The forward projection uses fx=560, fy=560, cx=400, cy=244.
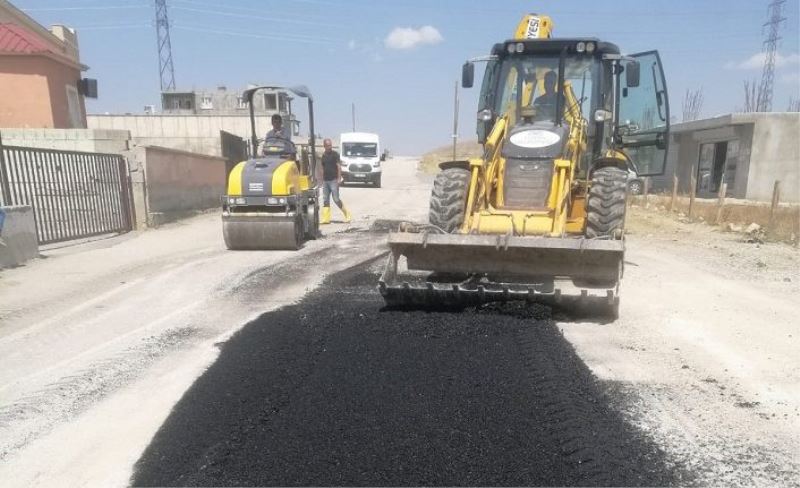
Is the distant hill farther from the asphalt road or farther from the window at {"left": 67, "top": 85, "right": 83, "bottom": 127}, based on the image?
the asphalt road

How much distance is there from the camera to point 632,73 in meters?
6.14

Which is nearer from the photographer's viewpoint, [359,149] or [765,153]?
[765,153]

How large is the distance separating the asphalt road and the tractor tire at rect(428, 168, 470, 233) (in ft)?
4.41

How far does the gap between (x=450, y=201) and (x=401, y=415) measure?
10.0 feet

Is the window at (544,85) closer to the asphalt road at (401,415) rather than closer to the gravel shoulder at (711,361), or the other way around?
the gravel shoulder at (711,361)

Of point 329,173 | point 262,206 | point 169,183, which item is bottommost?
point 262,206

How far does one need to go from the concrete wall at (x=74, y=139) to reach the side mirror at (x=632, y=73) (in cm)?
986

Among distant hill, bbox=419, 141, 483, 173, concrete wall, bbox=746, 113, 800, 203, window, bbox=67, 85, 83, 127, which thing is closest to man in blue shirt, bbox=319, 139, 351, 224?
window, bbox=67, 85, 83, 127

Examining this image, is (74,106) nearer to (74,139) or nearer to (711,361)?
(74,139)

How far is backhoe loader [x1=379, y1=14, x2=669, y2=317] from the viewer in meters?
5.09

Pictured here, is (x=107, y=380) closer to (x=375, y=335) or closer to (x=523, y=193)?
(x=375, y=335)

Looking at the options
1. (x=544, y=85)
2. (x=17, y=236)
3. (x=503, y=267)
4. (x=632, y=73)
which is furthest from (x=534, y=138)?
(x=17, y=236)

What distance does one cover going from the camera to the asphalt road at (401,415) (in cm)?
274

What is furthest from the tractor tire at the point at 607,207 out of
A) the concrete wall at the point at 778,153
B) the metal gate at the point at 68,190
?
the concrete wall at the point at 778,153
